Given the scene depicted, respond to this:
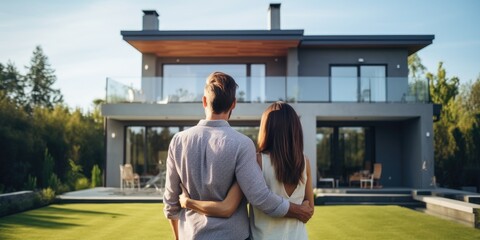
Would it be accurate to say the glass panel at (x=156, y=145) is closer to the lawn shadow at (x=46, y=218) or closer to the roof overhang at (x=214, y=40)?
the roof overhang at (x=214, y=40)

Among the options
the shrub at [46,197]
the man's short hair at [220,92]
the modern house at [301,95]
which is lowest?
the shrub at [46,197]

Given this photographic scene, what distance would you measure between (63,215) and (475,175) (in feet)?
52.5

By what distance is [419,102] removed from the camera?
18.2 m

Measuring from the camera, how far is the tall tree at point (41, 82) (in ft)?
164

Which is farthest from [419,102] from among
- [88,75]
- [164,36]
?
[88,75]

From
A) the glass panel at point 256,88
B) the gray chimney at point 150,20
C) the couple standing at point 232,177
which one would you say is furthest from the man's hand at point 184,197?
the gray chimney at point 150,20

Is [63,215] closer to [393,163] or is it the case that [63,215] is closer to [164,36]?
[164,36]

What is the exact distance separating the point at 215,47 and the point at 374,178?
746cm

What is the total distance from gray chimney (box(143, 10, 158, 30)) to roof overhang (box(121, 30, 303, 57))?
1054mm

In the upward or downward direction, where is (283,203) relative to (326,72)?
downward

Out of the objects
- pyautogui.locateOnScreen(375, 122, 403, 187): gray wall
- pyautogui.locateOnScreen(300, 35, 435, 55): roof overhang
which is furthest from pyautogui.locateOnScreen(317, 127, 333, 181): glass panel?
pyautogui.locateOnScreen(300, 35, 435, 55): roof overhang

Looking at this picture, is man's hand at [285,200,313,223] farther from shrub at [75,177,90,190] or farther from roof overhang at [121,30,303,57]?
shrub at [75,177,90,190]

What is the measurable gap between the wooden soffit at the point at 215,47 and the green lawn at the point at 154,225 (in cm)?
765

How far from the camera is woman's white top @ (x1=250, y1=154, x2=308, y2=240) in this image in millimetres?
2783
